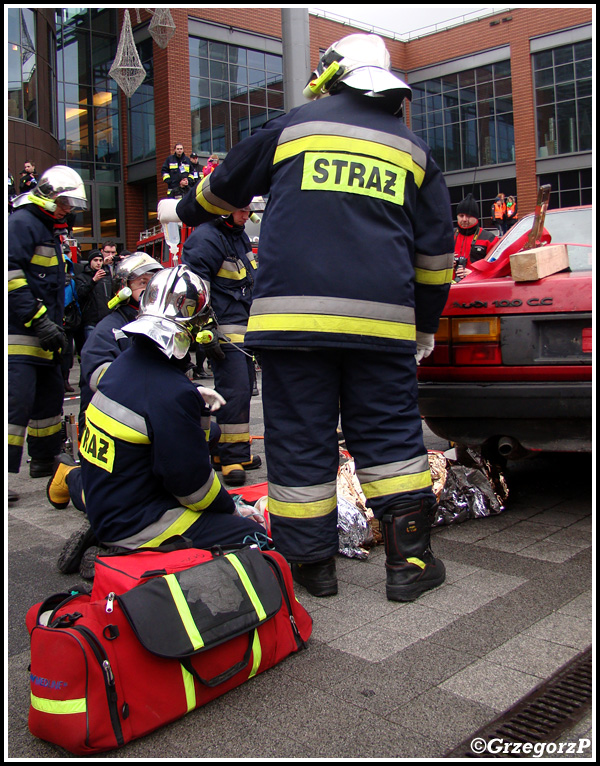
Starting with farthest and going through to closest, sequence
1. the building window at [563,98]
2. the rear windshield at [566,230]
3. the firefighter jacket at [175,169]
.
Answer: the building window at [563,98] → the firefighter jacket at [175,169] → the rear windshield at [566,230]

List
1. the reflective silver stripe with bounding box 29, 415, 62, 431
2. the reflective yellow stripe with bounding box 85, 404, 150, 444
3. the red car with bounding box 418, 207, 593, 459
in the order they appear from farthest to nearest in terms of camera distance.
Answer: the reflective silver stripe with bounding box 29, 415, 62, 431
the red car with bounding box 418, 207, 593, 459
the reflective yellow stripe with bounding box 85, 404, 150, 444

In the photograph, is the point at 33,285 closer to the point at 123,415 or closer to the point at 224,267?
the point at 224,267

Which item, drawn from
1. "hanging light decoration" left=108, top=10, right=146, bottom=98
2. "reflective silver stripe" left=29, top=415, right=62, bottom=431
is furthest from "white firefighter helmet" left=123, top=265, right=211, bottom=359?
"hanging light decoration" left=108, top=10, right=146, bottom=98

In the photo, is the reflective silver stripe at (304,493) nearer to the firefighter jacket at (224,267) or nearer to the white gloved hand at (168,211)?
the white gloved hand at (168,211)

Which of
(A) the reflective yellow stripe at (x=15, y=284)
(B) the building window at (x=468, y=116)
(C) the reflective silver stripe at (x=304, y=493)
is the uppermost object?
(B) the building window at (x=468, y=116)

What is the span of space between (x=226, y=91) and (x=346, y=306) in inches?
909

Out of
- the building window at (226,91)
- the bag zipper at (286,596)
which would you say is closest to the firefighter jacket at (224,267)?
the bag zipper at (286,596)

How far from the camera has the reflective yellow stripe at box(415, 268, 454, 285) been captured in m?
3.10

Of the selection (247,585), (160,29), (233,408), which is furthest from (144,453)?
(160,29)

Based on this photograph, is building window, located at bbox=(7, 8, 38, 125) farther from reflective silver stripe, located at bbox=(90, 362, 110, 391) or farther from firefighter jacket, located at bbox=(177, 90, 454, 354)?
firefighter jacket, located at bbox=(177, 90, 454, 354)

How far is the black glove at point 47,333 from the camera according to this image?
5.05m

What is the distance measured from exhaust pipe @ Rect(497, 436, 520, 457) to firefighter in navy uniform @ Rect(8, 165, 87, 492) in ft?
9.92

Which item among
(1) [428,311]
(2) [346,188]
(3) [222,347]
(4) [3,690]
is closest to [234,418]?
(3) [222,347]

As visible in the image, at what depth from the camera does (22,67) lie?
1795 cm
